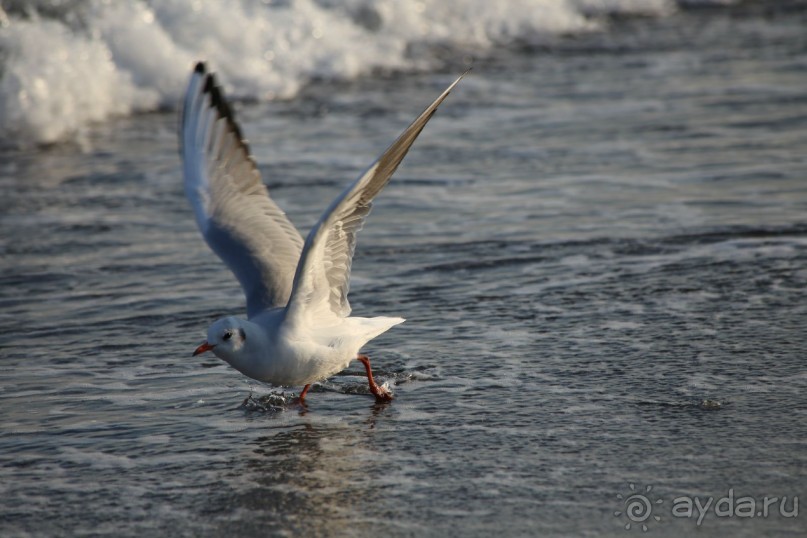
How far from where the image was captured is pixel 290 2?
13.7 m

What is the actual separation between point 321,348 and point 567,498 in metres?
1.44

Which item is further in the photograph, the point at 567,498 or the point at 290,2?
the point at 290,2

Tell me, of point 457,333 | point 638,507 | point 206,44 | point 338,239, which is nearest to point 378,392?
point 338,239

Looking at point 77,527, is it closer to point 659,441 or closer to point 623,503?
point 623,503

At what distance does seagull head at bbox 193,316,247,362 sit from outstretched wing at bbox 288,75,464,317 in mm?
305

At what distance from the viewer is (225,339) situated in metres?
4.74

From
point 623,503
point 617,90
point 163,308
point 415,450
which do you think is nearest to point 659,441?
point 623,503

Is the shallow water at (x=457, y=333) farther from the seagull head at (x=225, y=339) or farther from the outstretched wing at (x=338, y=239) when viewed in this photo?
the outstretched wing at (x=338, y=239)

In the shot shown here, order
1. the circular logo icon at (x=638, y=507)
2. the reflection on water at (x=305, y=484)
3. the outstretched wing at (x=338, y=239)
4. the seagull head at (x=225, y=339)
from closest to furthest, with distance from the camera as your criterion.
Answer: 1. the circular logo icon at (x=638, y=507)
2. the reflection on water at (x=305, y=484)
3. the outstretched wing at (x=338, y=239)
4. the seagull head at (x=225, y=339)

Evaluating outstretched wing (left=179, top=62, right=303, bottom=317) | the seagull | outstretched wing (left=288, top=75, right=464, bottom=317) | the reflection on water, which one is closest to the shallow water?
the reflection on water

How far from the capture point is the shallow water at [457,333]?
13.4ft

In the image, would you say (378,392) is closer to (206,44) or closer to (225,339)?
(225,339)

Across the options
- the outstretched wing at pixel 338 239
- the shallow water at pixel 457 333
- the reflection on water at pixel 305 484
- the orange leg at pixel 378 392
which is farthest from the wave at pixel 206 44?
the reflection on water at pixel 305 484

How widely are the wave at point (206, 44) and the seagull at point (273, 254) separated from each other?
520 cm
